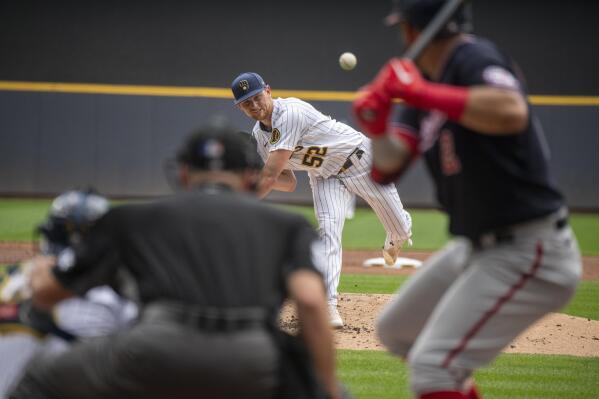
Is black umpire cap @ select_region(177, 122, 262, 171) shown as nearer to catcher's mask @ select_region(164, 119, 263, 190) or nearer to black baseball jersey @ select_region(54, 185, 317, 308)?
catcher's mask @ select_region(164, 119, 263, 190)

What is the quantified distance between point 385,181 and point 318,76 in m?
17.8

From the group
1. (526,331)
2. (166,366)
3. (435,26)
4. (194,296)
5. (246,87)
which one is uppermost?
(435,26)

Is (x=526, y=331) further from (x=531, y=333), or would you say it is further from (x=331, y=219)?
(x=331, y=219)

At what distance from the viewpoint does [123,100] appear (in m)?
18.9

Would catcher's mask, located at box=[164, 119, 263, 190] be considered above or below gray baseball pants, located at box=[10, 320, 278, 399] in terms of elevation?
above

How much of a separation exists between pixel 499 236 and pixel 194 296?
4.07ft

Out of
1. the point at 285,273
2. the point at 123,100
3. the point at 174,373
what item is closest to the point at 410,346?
the point at 285,273

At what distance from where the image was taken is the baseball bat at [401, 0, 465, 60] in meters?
3.44

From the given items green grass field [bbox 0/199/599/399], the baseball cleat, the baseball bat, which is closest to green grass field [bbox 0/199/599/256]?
green grass field [bbox 0/199/599/399]

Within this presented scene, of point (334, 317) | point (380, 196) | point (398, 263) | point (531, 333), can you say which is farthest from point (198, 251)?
point (398, 263)

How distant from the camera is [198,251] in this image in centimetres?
286

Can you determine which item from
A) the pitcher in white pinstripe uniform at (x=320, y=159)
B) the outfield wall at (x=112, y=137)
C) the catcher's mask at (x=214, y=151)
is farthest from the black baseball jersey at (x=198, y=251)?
the outfield wall at (x=112, y=137)

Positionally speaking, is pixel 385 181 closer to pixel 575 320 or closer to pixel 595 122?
pixel 575 320

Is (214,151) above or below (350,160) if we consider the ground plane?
above
